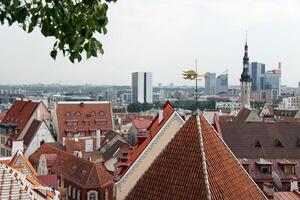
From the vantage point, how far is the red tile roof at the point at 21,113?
56631 mm

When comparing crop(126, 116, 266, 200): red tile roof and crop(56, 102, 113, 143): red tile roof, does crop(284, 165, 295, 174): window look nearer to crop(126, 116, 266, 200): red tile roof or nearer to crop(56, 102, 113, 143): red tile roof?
crop(126, 116, 266, 200): red tile roof

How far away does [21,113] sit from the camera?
59.1 m

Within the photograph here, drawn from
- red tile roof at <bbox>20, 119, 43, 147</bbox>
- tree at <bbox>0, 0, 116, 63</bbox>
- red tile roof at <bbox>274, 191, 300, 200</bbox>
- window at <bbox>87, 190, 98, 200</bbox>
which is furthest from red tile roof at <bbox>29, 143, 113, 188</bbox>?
tree at <bbox>0, 0, 116, 63</bbox>

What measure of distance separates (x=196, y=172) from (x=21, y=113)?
167ft

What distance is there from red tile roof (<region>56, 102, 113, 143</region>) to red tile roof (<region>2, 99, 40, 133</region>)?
3.09 m

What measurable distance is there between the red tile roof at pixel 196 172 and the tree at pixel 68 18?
5.39 metres

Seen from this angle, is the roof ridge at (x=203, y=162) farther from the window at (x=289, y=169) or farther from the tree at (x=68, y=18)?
the window at (x=289, y=169)

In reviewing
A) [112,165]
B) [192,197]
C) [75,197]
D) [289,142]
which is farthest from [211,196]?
[112,165]

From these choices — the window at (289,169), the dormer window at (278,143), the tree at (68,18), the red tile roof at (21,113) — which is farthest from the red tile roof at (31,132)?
the tree at (68,18)

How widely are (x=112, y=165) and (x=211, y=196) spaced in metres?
32.5

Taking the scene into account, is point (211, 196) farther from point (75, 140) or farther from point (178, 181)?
point (75, 140)

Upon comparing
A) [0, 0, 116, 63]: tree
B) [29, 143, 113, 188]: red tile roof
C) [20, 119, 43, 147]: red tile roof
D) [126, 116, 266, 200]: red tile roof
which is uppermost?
[0, 0, 116, 63]: tree

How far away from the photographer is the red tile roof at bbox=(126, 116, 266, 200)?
1041 centimetres

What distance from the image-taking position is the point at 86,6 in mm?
5559
